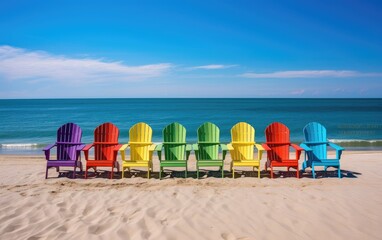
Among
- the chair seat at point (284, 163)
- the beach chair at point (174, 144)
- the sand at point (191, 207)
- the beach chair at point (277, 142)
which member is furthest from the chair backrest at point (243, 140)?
the beach chair at point (174, 144)

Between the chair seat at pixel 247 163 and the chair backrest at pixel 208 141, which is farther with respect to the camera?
the chair backrest at pixel 208 141

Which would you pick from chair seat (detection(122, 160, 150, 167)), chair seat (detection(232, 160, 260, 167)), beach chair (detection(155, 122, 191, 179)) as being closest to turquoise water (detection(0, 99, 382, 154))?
chair seat (detection(122, 160, 150, 167))

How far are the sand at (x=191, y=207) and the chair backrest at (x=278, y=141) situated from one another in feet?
1.87

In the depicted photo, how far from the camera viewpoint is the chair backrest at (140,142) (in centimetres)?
617

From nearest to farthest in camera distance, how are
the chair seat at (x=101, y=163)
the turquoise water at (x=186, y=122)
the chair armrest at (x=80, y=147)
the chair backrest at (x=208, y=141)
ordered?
1. the chair seat at (x=101, y=163)
2. the chair armrest at (x=80, y=147)
3. the chair backrest at (x=208, y=141)
4. the turquoise water at (x=186, y=122)

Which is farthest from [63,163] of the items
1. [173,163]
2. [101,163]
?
[173,163]

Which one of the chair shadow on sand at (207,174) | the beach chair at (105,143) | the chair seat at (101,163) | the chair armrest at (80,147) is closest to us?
the chair seat at (101,163)

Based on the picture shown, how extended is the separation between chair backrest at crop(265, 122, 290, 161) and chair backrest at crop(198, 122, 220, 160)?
1.12 m

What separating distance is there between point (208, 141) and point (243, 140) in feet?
2.53

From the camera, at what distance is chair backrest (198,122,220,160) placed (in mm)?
6281

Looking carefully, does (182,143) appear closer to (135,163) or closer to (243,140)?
(135,163)

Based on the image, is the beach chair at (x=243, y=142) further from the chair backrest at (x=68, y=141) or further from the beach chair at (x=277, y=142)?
the chair backrest at (x=68, y=141)

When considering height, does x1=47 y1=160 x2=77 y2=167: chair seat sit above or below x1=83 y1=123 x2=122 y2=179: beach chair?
below

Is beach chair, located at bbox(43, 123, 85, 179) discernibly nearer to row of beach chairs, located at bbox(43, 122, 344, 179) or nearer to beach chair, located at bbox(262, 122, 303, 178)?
row of beach chairs, located at bbox(43, 122, 344, 179)
